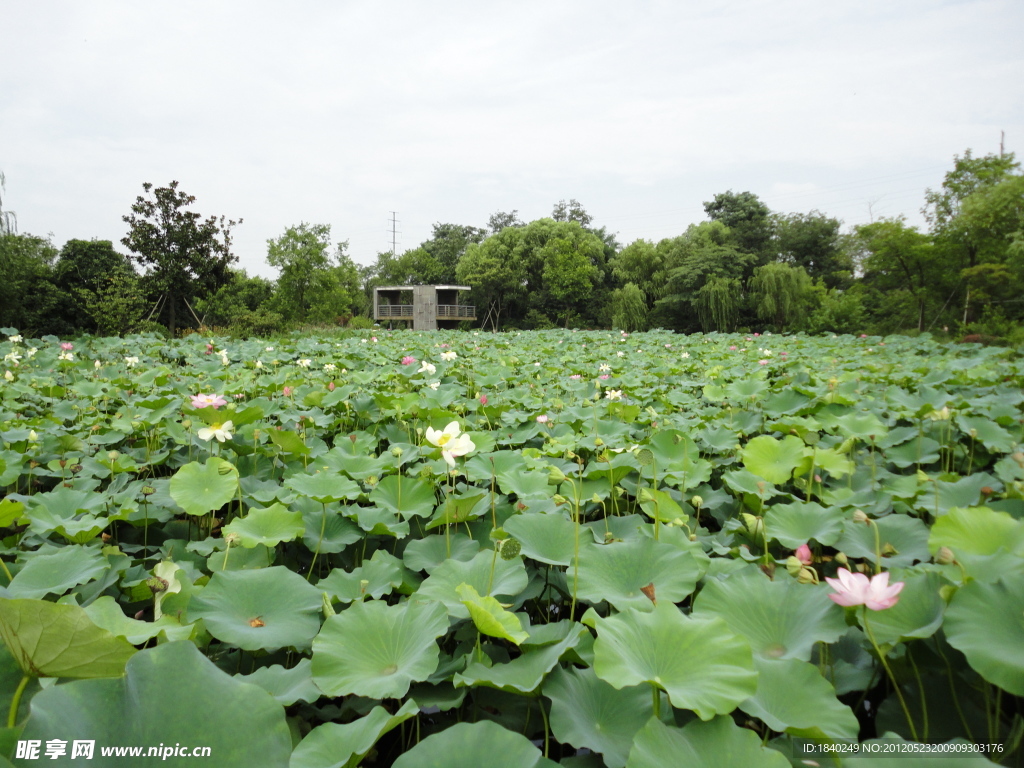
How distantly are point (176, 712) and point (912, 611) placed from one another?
2.76 ft

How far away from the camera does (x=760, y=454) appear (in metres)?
1.42

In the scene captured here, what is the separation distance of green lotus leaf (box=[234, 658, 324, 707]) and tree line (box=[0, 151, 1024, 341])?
9.96m

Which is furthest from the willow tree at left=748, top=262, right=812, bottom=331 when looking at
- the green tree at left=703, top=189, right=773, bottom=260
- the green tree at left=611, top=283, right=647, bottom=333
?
the green tree at left=703, top=189, right=773, bottom=260

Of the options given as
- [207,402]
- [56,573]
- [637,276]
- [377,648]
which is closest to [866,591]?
[377,648]

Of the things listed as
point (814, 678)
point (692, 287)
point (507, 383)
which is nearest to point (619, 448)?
point (814, 678)

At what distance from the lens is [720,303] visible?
1706cm

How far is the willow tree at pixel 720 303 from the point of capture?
669 inches

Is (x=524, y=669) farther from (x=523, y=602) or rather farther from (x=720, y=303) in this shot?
(x=720, y=303)

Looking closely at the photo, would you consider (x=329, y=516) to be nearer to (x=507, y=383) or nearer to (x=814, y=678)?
(x=814, y=678)

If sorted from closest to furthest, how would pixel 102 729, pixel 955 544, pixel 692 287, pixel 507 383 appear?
pixel 102 729
pixel 955 544
pixel 507 383
pixel 692 287

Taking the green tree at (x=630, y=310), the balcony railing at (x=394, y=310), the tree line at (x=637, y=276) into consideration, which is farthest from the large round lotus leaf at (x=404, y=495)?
the balcony railing at (x=394, y=310)

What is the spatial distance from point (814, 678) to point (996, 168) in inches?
793

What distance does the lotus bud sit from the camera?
0.74 m

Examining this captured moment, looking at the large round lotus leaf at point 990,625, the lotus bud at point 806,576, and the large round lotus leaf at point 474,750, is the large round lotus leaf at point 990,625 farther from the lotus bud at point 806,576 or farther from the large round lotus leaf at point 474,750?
the large round lotus leaf at point 474,750
